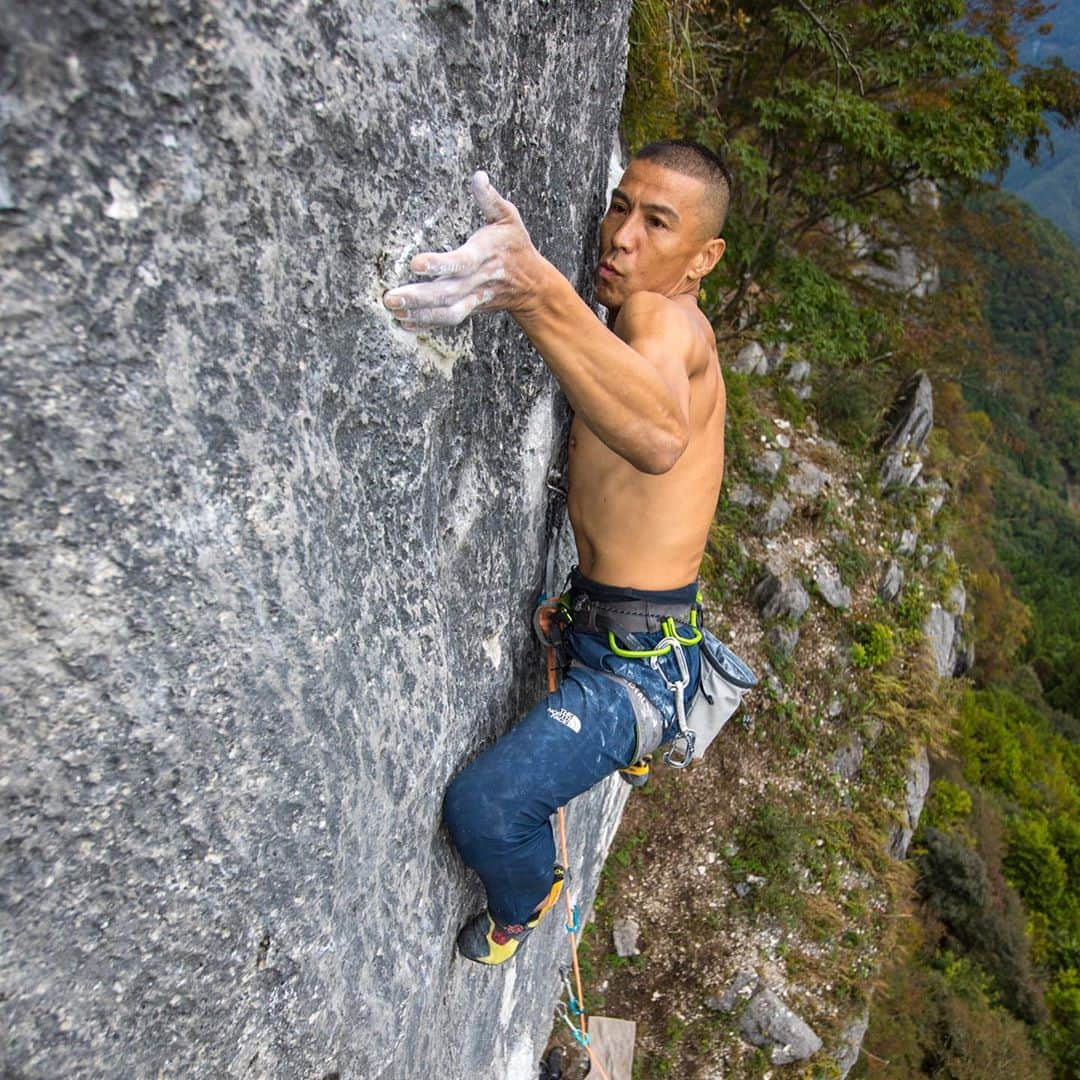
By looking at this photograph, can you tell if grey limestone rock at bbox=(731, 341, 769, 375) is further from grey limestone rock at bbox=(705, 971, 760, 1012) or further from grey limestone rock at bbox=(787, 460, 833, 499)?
grey limestone rock at bbox=(705, 971, 760, 1012)

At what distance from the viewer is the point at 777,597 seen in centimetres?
867

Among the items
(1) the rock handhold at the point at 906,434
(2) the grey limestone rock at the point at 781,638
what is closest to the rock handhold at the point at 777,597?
(2) the grey limestone rock at the point at 781,638

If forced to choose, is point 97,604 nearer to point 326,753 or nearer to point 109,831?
point 109,831

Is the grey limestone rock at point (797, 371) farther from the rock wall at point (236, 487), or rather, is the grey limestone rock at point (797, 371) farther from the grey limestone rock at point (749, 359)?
the rock wall at point (236, 487)

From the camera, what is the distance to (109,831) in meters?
1.49

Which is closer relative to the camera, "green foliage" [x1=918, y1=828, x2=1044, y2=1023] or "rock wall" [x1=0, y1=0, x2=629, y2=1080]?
"rock wall" [x1=0, y1=0, x2=629, y2=1080]

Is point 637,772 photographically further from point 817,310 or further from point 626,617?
point 817,310

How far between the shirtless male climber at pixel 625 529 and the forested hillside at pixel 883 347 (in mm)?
3330

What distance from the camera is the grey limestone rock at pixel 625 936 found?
7.14 m

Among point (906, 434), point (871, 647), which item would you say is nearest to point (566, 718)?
point (871, 647)

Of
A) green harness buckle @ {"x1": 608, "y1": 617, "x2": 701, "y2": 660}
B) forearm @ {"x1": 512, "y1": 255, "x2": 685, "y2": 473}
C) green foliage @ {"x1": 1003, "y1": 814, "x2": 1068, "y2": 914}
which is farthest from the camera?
green foliage @ {"x1": 1003, "y1": 814, "x2": 1068, "y2": 914}

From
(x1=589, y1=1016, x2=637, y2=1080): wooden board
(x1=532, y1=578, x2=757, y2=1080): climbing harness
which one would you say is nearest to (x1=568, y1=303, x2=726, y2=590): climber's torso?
(x1=532, y1=578, x2=757, y2=1080): climbing harness

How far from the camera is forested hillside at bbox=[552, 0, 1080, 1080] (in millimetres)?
7617

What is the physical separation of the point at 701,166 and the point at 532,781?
199 centimetres
